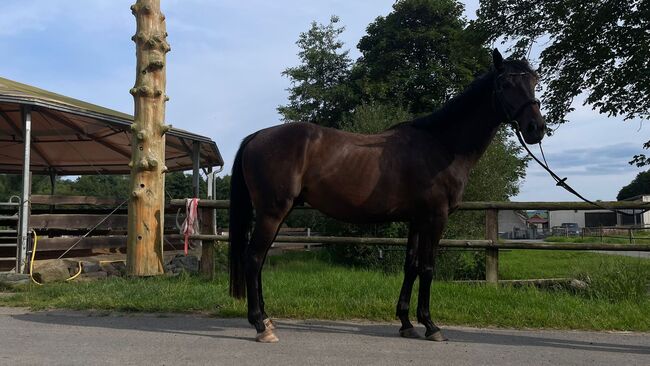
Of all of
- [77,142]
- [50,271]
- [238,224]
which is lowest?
[50,271]

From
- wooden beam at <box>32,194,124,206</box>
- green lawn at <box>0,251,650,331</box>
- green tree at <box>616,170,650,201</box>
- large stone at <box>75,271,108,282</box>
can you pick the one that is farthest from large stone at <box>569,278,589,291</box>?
green tree at <box>616,170,650,201</box>

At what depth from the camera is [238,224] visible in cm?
519

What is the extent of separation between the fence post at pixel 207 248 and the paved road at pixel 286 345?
2.52m

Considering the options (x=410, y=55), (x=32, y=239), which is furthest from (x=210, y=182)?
(x=410, y=55)

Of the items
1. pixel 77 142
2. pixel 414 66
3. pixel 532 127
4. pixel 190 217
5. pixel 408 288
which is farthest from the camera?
pixel 414 66

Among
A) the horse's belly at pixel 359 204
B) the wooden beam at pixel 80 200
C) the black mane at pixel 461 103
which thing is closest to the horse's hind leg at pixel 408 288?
the horse's belly at pixel 359 204

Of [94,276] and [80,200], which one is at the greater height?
[80,200]

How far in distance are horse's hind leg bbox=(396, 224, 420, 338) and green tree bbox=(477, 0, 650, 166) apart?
10.5m

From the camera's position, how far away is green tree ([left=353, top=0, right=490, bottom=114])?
27.8 metres

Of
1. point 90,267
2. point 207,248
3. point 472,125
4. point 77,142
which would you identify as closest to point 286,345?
point 472,125

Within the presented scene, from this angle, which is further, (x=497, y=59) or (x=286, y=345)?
(x=497, y=59)

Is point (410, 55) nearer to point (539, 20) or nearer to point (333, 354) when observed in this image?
point (539, 20)

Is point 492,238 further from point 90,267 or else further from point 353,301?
point 90,267

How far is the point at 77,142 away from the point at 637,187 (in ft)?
325
